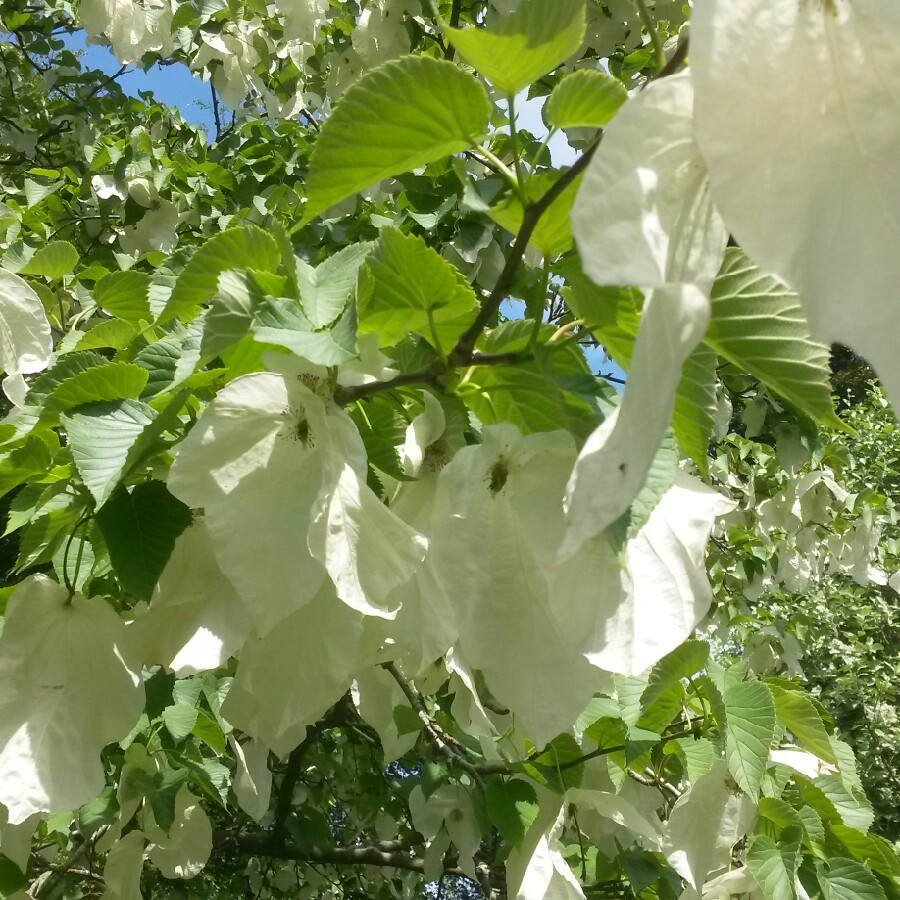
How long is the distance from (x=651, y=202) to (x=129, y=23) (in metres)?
2.46

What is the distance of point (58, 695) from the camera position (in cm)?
66

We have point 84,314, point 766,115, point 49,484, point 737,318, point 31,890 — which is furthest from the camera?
point 31,890

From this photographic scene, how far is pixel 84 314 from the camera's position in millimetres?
1387

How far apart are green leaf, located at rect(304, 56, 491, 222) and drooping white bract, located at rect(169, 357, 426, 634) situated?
0.12 metres

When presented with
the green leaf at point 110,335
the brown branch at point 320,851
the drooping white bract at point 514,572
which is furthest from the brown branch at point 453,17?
the brown branch at point 320,851

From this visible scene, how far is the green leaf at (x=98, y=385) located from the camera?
660 millimetres

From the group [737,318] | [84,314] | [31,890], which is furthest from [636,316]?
[31,890]

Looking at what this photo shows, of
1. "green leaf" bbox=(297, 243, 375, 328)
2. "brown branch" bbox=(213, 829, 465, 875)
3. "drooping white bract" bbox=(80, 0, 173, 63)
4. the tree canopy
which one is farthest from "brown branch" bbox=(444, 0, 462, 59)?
"brown branch" bbox=(213, 829, 465, 875)

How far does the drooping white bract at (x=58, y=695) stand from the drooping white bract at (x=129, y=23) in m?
2.08

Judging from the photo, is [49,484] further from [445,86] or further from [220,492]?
[445,86]

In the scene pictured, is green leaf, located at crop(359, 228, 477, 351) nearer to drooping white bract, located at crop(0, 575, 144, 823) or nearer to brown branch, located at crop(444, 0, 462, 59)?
drooping white bract, located at crop(0, 575, 144, 823)

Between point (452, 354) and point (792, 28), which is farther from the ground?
point (792, 28)

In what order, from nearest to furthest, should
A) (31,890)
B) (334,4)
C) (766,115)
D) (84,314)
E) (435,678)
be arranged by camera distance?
(766,115)
(435,678)
(84,314)
(31,890)
(334,4)

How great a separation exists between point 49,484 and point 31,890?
1.17 meters
